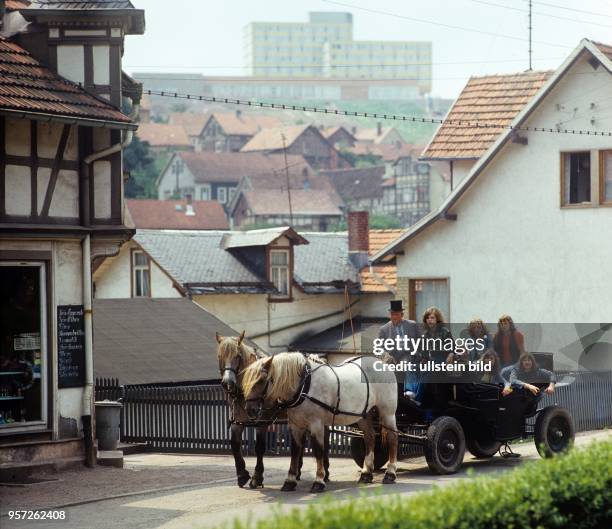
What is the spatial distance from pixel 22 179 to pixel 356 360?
5594 millimetres

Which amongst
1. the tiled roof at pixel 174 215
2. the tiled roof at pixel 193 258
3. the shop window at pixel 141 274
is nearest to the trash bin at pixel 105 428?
the tiled roof at pixel 193 258

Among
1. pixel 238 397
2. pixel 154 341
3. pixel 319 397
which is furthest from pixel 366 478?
pixel 154 341

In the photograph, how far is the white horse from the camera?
56.3ft

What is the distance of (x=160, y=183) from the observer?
504 feet

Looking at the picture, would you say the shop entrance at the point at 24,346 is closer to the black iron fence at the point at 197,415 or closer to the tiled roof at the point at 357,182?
the black iron fence at the point at 197,415

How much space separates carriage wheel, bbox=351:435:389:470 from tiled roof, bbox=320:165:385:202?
131 meters

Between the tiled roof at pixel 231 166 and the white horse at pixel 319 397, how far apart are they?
13346cm

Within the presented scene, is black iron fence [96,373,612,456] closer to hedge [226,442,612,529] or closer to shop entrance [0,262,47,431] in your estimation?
shop entrance [0,262,47,431]

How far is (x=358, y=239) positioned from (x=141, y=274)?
8457 millimetres

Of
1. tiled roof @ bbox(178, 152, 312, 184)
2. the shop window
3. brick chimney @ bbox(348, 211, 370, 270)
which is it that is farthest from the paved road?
tiled roof @ bbox(178, 152, 312, 184)

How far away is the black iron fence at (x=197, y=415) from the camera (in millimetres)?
24359

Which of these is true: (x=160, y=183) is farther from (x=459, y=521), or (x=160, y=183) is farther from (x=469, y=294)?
(x=459, y=521)

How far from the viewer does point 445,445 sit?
1845cm

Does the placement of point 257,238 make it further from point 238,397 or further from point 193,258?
point 238,397
